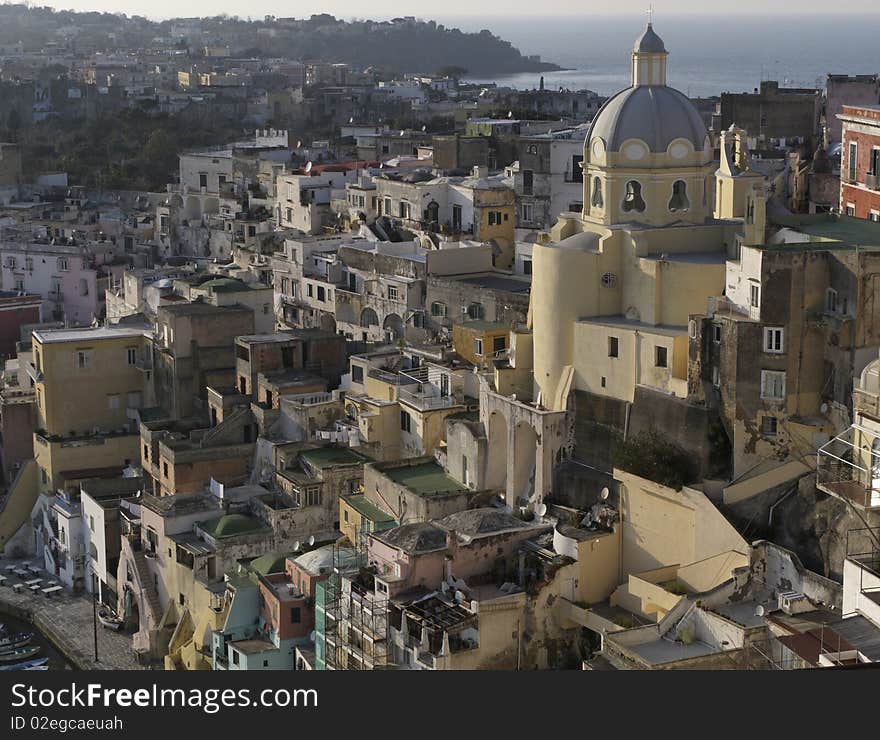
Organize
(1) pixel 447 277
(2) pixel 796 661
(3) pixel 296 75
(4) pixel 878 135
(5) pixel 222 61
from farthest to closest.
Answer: (5) pixel 222 61 < (3) pixel 296 75 < (1) pixel 447 277 < (4) pixel 878 135 < (2) pixel 796 661

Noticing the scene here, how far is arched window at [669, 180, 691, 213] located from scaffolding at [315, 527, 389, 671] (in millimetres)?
7371

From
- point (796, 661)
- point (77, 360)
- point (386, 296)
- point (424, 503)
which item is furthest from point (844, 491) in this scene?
point (77, 360)

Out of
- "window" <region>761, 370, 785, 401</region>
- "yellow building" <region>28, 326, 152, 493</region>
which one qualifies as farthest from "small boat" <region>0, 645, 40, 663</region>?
"window" <region>761, 370, 785, 401</region>

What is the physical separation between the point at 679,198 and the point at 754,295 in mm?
4349

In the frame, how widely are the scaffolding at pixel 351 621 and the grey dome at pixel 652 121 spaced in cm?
779

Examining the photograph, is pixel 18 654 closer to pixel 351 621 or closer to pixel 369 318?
pixel 351 621

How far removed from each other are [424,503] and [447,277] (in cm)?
939

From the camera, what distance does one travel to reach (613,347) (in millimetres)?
26031

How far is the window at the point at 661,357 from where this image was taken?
25266 millimetres

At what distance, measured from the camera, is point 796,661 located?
63.4 ft

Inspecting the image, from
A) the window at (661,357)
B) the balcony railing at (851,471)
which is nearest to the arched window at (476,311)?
the window at (661,357)

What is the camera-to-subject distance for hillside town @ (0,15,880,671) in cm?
2297

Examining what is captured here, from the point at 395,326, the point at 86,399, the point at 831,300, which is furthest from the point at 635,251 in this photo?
the point at 86,399

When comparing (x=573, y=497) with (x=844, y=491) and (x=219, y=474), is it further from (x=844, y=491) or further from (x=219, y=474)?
(x=219, y=474)
